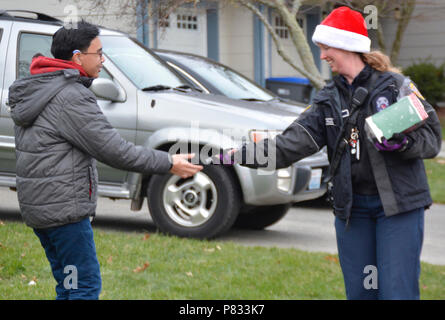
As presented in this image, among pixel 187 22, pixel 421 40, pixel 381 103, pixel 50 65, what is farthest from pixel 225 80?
pixel 421 40

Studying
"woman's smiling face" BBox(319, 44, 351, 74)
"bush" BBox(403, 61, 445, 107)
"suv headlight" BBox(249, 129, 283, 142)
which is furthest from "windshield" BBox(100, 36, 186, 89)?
"bush" BBox(403, 61, 445, 107)

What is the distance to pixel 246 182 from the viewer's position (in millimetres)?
6953

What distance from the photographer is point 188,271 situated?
5.90m

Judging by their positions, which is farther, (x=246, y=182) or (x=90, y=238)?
(x=246, y=182)

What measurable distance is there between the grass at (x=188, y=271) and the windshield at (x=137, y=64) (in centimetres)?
163

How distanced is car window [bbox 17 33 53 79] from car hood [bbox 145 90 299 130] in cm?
130

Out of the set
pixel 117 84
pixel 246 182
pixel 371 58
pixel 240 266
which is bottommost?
pixel 240 266

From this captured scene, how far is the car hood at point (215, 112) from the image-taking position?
6.95 m

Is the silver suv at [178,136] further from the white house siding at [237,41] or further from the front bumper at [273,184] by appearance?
the white house siding at [237,41]

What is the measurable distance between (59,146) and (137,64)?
396 centimetres

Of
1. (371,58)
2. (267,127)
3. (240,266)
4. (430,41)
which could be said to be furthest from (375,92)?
(430,41)

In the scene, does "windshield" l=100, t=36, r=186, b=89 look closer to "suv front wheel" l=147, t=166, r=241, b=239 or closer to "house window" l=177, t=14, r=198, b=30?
"suv front wheel" l=147, t=166, r=241, b=239
